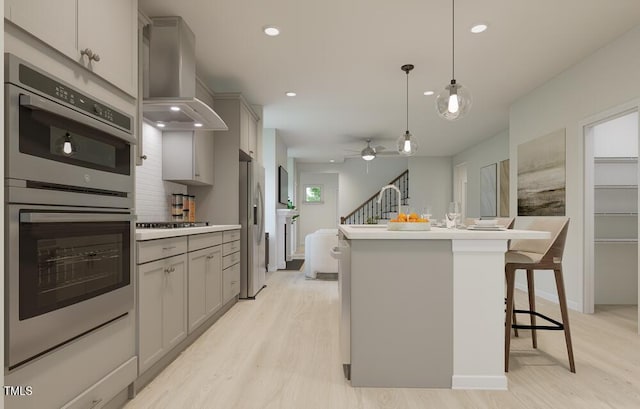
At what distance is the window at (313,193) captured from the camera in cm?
1183

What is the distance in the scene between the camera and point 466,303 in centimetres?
204

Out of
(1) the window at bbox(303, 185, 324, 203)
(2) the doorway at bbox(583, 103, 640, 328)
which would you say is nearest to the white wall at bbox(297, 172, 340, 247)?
(1) the window at bbox(303, 185, 324, 203)

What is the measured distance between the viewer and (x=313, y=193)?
38.9 feet

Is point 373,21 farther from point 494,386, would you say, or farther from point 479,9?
point 494,386

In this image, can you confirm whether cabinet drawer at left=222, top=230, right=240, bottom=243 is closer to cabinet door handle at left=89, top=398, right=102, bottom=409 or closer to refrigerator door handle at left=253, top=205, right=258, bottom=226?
refrigerator door handle at left=253, top=205, right=258, bottom=226

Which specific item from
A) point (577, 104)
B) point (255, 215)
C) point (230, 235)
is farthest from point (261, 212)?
point (577, 104)

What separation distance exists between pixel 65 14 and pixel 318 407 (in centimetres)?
214

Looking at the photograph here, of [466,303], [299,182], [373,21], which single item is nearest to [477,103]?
[373,21]

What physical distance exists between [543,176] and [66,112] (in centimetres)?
486

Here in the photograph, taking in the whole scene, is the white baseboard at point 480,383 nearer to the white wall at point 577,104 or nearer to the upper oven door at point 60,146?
the upper oven door at point 60,146

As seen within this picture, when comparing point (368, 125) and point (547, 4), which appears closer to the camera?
point (547, 4)

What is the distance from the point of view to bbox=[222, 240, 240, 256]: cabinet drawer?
3.56 m

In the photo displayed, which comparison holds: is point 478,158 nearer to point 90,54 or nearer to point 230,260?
point 230,260

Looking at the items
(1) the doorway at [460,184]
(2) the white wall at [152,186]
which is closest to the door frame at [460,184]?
Answer: (1) the doorway at [460,184]
